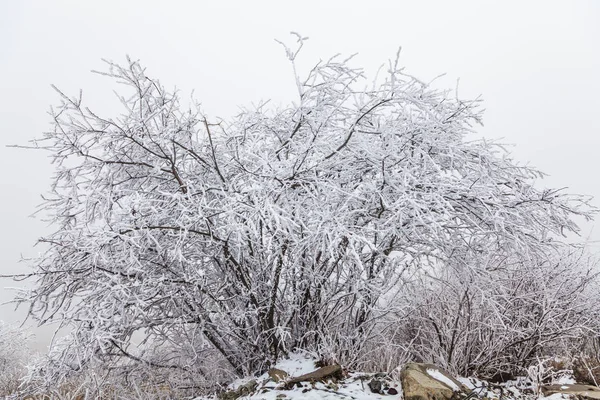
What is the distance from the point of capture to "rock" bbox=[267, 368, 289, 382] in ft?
13.8

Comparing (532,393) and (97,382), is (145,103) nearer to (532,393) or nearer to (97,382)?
(97,382)

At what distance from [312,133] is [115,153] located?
6.58 feet

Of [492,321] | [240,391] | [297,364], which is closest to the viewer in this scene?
[240,391]

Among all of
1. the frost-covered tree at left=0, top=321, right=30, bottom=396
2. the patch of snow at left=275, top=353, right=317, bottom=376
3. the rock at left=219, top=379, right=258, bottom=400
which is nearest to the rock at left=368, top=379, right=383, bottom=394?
the patch of snow at left=275, top=353, right=317, bottom=376

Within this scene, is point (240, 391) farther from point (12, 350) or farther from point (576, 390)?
point (12, 350)

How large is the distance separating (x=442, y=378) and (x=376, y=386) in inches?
21.0

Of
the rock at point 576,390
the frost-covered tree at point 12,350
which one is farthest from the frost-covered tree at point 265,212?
the frost-covered tree at point 12,350

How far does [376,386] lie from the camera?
13.1 feet

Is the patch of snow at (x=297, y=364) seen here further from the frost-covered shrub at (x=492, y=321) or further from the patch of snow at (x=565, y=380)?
the patch of snow at (x=565, y=380)

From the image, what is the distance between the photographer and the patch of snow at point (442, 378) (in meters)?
3.82

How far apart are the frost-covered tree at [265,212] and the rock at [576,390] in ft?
4.00

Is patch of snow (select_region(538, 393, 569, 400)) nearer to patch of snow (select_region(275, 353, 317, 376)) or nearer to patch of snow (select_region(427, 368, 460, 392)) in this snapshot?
patch of snow (select_region(427, 368, 460, 392))

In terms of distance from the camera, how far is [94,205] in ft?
15.2

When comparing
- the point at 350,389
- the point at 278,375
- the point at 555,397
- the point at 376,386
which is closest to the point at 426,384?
the point at 376,386
